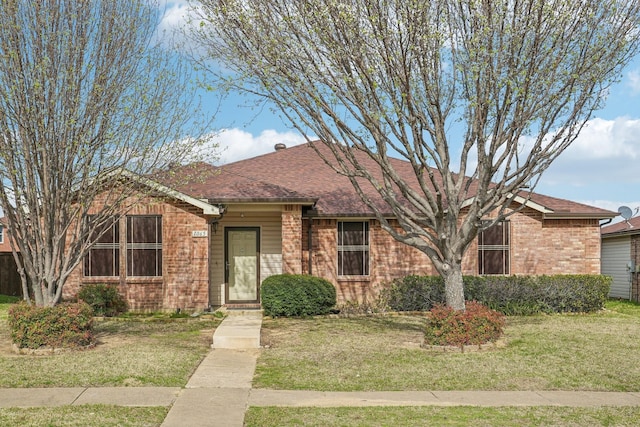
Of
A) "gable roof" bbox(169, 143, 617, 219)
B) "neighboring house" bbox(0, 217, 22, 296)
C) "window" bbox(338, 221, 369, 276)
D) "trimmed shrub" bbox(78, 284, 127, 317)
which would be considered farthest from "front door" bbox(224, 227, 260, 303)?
"neighboring house" bbox(0, 217, 22, 296)

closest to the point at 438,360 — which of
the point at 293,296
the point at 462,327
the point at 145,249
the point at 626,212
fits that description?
the point at 462,327

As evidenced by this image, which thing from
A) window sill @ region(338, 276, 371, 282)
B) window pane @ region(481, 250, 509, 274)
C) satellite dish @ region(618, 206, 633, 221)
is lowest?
window sill @ region(338, 276, 371, 282)

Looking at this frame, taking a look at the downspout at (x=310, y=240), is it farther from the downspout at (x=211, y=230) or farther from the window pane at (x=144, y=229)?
the window pane at (x=144, y=229)

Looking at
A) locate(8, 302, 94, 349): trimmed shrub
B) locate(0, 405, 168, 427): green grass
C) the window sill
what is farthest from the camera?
the window sill

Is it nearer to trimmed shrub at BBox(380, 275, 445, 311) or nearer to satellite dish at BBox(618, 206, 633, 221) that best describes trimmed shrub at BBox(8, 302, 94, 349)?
trimmed shrub at BBox(380, 275, 445, 311)

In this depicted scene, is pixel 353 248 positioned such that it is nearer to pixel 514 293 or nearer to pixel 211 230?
pixel 211 230

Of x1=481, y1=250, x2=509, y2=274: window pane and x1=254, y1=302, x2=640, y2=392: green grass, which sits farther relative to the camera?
x1=481, y1=250, x2=509, y2=274: window pane

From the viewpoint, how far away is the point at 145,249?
695 inches

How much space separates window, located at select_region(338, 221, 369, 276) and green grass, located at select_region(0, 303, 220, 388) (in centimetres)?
550

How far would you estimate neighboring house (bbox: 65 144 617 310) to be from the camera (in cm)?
1750

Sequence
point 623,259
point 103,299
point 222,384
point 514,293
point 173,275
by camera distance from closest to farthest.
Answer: point 222,384 < point 103,299 < point 514,293 < point 173,275 < point 623,259

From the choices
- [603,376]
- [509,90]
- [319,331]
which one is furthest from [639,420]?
[319,331]

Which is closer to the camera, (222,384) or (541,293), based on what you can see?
(222,384)

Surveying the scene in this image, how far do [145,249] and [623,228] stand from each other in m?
19.6
